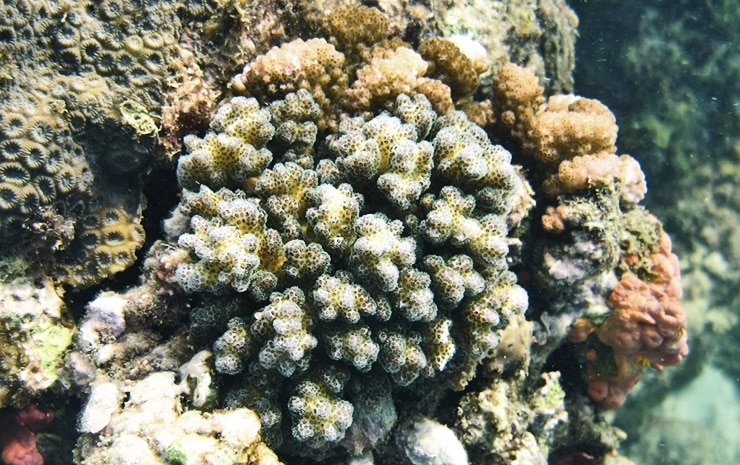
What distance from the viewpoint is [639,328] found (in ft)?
17.0

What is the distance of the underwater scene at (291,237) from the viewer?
3.25m

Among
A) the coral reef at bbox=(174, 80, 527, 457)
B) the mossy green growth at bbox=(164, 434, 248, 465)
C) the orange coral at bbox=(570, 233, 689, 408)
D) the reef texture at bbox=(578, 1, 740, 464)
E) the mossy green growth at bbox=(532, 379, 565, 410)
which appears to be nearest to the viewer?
the mossy green growth at bbox=(164, 434, 248, 465)

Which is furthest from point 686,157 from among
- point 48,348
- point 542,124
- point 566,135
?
point 48,348

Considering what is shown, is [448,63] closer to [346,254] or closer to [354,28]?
[354,28]

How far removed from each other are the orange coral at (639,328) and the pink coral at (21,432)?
495cm

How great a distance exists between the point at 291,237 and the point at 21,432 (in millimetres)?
2855

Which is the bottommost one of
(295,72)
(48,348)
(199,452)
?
(48,348)

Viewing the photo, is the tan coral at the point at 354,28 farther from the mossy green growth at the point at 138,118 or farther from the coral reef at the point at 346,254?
the mossy green growth at the point at 138,118

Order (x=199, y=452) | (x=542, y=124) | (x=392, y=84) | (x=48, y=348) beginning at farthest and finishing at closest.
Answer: (x=542, y=124), (x=392, y=84), (x=48, y=348), (x=199, y=452)

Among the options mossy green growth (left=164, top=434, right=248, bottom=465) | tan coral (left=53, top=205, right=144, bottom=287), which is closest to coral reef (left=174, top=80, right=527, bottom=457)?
mossy green growth (left=164, top=434, right=248, bottom=465)

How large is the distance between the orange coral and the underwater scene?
1.3 inches

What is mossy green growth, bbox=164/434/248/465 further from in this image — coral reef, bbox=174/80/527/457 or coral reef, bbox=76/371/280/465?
coral reef, bbox=174/80/527/457

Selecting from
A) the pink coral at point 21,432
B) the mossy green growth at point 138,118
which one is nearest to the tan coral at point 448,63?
the mossy green growth at point 138,118

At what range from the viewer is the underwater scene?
3.25 m
